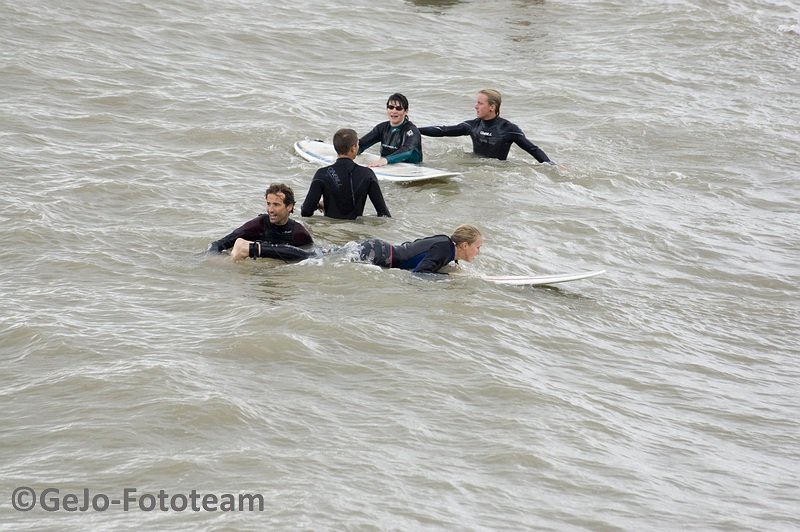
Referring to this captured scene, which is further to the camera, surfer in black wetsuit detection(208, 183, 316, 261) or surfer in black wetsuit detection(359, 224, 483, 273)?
surfer in black wetsuit detection(208, 183, 316, 261)

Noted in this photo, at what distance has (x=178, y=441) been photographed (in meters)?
6.43

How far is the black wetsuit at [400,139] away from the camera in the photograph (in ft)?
43.5

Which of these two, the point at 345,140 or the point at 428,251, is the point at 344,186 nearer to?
the point at 345,140

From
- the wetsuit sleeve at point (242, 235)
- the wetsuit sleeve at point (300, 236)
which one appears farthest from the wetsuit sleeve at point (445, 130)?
the wetsuit sleeve at point (242, 235)

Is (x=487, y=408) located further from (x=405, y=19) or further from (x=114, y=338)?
(x=405, y=19)

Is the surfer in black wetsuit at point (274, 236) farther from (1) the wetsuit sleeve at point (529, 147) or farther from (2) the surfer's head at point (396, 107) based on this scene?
(1) the wetsuit sleeve at point (529, 147)

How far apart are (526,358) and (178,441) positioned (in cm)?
308

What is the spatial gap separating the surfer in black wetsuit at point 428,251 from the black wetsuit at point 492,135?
4.36 m

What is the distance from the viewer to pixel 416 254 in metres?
9.51

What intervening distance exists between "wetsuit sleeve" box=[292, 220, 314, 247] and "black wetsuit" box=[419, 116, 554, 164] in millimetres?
4270

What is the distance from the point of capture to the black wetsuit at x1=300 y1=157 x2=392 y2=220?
10.8 meters

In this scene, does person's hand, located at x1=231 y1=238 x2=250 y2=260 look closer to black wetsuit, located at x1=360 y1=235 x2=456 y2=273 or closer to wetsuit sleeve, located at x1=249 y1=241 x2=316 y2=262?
wetsuit sleeve, located at x1=249 y1=241 x2=316 y2=262

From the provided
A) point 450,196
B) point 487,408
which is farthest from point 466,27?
point 487,408

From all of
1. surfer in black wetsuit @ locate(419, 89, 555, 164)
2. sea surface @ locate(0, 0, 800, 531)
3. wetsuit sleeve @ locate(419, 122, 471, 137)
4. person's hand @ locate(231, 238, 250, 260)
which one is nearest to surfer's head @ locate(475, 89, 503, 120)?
surfer in black wetsuit @ locate(419, 89, 555, 164)
